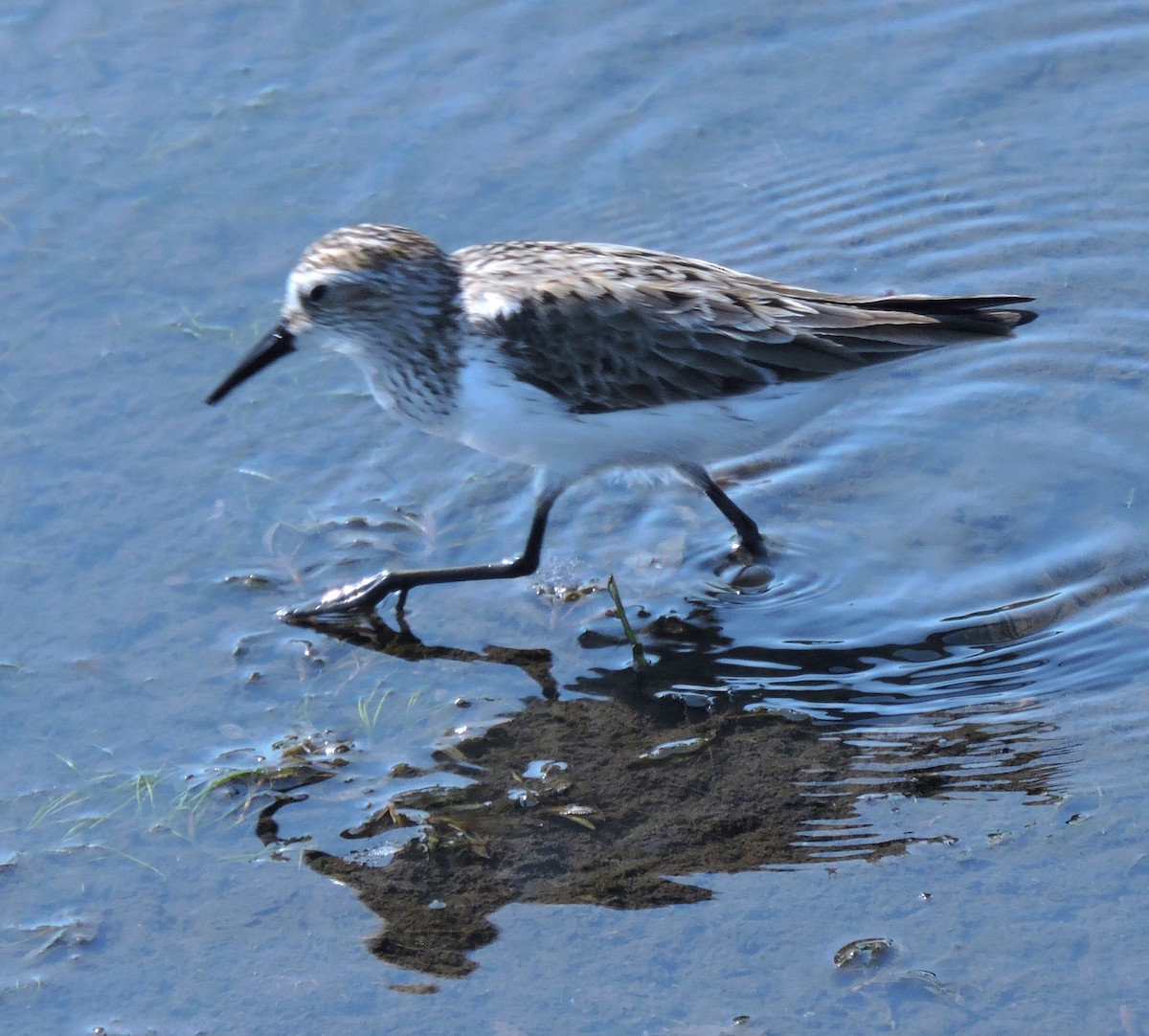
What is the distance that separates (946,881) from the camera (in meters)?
5.18

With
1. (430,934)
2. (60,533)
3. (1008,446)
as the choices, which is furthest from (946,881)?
(60,533)

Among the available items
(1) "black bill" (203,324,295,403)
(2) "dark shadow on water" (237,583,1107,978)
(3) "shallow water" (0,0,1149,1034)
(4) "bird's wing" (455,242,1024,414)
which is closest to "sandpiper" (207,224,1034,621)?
(4) "bird's wing" (455,242,1024,414)

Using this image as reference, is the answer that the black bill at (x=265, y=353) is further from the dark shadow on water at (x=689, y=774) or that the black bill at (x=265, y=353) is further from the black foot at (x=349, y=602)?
the dark shadow on water at (x=689, y=774)

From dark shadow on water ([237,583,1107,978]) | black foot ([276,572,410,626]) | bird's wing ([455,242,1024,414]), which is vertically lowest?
dark shadow on water ([237,583,1107,978])

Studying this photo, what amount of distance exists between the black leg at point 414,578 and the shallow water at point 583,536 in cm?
16

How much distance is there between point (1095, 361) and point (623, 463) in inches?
101

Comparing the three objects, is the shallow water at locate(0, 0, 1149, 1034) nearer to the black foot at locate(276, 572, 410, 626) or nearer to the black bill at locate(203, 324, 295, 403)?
the black foot at locate(276, 572, 410, 626)

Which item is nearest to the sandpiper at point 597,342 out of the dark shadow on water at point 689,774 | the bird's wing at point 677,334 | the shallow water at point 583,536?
the bird's wing at point 677,334

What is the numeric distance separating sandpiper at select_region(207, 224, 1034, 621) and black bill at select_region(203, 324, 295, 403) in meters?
0.23

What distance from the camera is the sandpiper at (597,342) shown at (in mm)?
6336

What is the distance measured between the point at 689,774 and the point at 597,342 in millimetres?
1769

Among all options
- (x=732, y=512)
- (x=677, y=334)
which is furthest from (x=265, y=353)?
(x=732, y=512)

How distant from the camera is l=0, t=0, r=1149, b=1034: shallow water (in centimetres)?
512

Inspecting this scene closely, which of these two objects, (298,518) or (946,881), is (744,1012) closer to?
(946,881)
